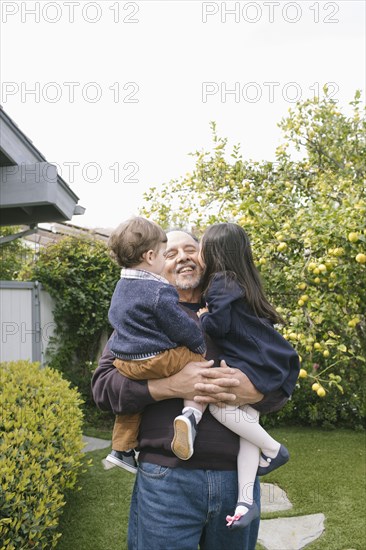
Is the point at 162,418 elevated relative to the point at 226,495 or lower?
elevated

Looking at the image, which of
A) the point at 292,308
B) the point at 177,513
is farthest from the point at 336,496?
the point at 177,513

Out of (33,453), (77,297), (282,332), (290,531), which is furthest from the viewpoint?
(77,297)

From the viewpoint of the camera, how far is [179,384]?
5.39 ft

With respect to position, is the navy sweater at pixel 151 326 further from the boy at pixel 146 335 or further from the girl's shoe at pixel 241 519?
the girl's shoe at pixel 241 519

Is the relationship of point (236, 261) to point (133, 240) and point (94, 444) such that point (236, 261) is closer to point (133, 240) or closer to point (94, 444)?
point (133, 240)

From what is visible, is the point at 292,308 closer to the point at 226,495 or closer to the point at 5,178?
the point at 5,178

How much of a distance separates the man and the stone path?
76.3 inches

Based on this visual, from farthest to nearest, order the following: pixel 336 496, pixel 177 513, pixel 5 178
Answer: pixel 5 178, pixel 336 496, pixel 177 513

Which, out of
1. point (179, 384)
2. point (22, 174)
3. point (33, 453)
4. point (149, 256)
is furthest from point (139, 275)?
→ point (22, 174)

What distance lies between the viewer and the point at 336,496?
4.18 m

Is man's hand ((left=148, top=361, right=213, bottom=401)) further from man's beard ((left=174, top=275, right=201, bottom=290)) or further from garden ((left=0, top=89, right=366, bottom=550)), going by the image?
garden ((left=0, top=89, right=366, bottom=550))

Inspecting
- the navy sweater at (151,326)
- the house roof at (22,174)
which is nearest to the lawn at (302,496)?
the navy sweater at (151,326)

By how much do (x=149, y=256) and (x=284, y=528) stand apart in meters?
2.78

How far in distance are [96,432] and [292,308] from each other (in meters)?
2.88
